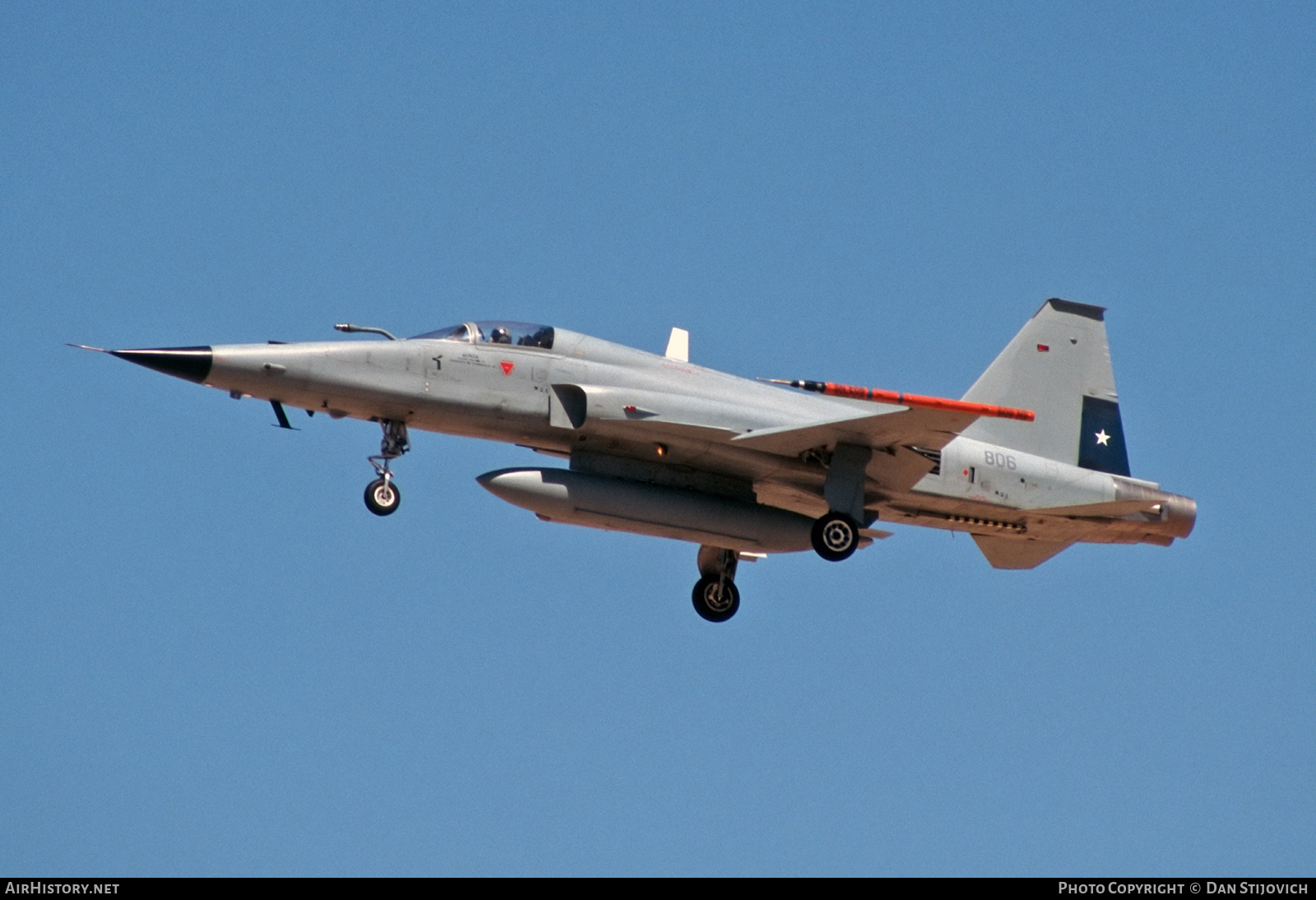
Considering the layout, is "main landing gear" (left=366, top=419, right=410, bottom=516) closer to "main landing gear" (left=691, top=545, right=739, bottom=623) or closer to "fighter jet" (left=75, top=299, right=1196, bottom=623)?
"fighter jet" (left=75, top=299, right=1196, bottom=623)

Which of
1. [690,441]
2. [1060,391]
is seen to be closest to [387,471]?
[690,441]

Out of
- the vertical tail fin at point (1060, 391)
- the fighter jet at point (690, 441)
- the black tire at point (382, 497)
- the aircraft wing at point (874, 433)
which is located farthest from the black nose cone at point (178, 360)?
the vertical tail fin at point (1060, 391)

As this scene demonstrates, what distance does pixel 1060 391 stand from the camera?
2095cm

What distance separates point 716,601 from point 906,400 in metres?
5.00

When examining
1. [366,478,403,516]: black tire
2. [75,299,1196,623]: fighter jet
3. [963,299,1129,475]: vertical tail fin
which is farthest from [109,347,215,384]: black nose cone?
[963,299,1129,475]: vertical tail fin

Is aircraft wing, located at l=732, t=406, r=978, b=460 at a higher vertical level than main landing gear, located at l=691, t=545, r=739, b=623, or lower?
higher

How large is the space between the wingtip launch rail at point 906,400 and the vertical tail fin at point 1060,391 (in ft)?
10.2

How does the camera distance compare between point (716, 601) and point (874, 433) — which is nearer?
point (874, 433)

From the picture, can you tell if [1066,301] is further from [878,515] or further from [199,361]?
[199,361]

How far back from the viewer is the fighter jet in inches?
705

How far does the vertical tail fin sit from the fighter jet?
0.07m

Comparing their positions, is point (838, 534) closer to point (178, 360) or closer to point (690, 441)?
point (690, 441)

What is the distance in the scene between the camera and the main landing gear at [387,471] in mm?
17859
